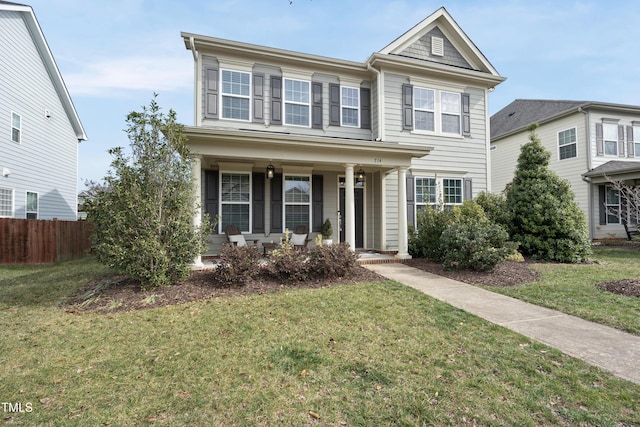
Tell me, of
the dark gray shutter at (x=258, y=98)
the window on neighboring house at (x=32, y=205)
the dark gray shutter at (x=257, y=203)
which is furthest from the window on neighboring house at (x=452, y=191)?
the window on neighboring house at (x=32, y=205)

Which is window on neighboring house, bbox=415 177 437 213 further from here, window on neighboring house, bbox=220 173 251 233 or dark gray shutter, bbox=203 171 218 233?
dark gray shutter, bbox=203 171 218 233

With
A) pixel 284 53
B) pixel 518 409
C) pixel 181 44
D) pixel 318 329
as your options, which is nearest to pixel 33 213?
pixel 181 44

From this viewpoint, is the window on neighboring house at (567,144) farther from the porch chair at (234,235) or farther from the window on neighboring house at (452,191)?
the porch chair at (234,235)

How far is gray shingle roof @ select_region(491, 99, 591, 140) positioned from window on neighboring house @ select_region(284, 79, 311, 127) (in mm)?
12454

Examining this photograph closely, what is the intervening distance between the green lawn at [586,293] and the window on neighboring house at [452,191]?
12.0ft

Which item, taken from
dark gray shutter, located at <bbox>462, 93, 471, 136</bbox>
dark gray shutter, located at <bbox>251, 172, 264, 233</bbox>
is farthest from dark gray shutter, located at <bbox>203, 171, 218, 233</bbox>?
dark gray shutter, located at <bbox>462, 93, 471, 136</bbox>

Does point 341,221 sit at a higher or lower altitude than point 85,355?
higher

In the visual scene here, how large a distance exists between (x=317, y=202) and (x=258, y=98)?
12.4 ft

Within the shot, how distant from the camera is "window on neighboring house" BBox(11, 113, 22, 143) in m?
10.5

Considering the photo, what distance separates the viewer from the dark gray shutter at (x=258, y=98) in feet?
30.9

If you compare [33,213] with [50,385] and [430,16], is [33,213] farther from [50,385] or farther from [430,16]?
[430,16]

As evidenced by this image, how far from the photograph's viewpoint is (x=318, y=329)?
12.4 ft

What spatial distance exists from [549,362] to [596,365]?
41 cm

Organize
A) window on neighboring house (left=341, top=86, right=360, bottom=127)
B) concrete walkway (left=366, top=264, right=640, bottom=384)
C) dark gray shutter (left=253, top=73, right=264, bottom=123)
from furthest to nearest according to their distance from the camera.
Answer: window on neighboring house (left=341, top=86, right=360, bottom=127) < dark gray shutter (left=253, top=73, right=264, bottom=123) < concrete walkway (left=366, top=264, right=640, bottom=384)
